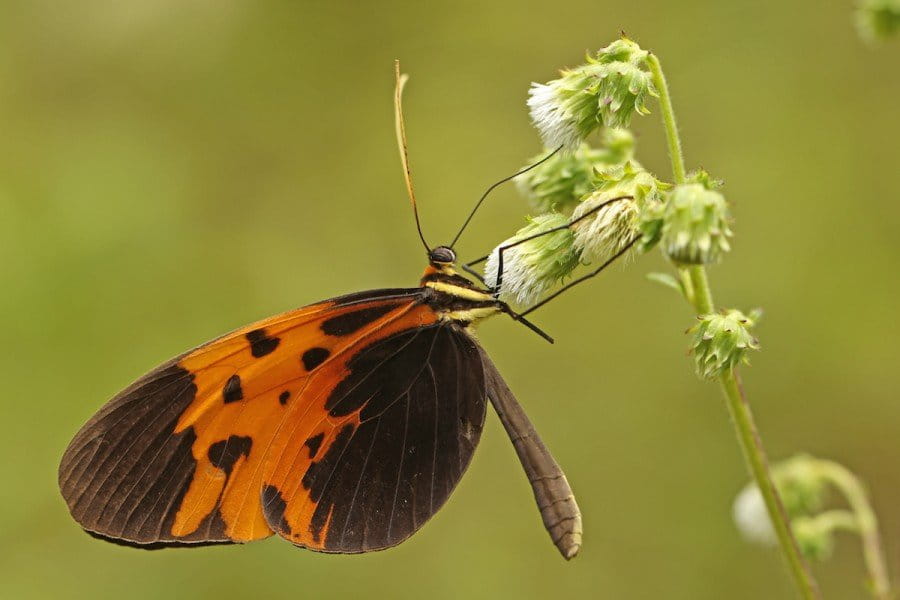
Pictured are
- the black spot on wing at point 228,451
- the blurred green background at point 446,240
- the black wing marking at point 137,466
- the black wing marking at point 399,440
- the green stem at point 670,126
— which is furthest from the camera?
the blurred green background at point 446,240

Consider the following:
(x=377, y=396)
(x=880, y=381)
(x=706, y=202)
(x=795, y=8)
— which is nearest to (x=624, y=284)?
(x=880, y=381)

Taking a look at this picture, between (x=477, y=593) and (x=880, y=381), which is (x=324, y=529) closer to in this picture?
(x=477, y=593)

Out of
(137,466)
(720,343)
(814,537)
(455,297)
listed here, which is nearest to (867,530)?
(814,537)

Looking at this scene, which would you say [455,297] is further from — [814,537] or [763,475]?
[814,537]

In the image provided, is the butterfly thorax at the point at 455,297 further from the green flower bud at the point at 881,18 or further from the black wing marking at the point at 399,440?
the green flower bud at the point at 881,18

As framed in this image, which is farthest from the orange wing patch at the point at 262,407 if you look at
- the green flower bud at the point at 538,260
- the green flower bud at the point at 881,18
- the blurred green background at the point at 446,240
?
the blurred green background at the point at 446,240

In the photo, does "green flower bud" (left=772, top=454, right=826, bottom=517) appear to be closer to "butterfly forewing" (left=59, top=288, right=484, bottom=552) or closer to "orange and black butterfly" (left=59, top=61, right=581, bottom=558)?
"orange and black butterfly" (left=59, top=61, right=581, bottom=558)

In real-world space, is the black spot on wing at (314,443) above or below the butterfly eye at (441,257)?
below
